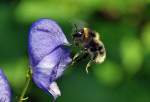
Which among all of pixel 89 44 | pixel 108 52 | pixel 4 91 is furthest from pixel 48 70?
pixel 108 52

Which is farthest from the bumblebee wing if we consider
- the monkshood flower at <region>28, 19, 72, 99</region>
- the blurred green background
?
the blurred green background

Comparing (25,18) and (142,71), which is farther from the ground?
(25,18)

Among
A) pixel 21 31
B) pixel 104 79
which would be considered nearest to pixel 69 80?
pixel 104 79

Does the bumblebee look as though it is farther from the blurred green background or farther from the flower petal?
the blurred green background

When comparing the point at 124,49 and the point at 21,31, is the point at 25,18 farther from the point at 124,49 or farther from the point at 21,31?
the point at 124,49

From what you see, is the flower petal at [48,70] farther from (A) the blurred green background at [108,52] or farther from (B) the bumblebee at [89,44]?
(A) the blurred green background at [108,52]

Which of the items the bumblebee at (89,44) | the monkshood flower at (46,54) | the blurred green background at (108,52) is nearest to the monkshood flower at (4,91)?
the monkshood flower at (46,54)
